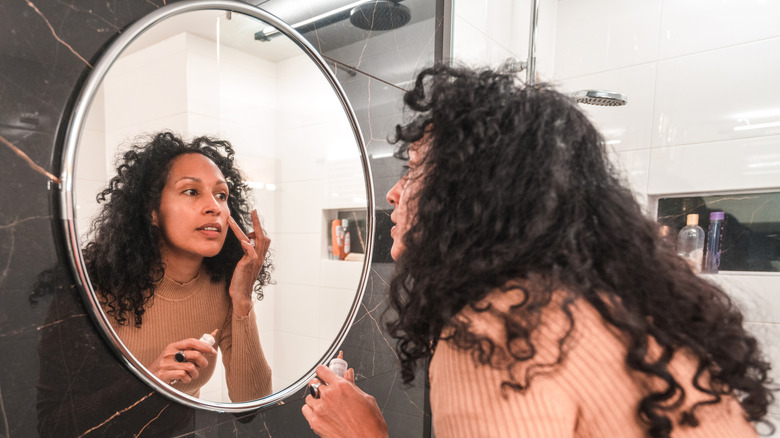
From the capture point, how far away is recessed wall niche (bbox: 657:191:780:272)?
4.58ft

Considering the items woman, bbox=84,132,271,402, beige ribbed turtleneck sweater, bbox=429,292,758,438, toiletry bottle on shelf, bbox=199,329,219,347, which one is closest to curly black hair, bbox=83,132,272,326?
woman, bbox=84,132,271,402

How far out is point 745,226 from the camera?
1437 mm

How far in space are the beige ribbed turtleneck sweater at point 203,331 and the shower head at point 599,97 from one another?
106cm

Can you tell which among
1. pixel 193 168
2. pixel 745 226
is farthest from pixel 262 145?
pixel 745 226

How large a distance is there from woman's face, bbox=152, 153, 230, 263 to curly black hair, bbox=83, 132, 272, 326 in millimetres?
11

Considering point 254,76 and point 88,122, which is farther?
point 254,76

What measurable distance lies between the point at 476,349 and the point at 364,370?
624 millimetres

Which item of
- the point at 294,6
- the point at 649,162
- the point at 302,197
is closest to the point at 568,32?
the point at 649,162

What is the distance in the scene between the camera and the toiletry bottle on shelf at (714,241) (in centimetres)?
147

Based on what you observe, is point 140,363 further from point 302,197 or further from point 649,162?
point 649,162

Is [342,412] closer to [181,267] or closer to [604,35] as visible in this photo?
[181,267]

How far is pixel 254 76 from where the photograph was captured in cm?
82

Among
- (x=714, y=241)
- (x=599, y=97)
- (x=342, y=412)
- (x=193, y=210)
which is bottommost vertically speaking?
(x=342, y=412)

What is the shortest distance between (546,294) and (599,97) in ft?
3.44
